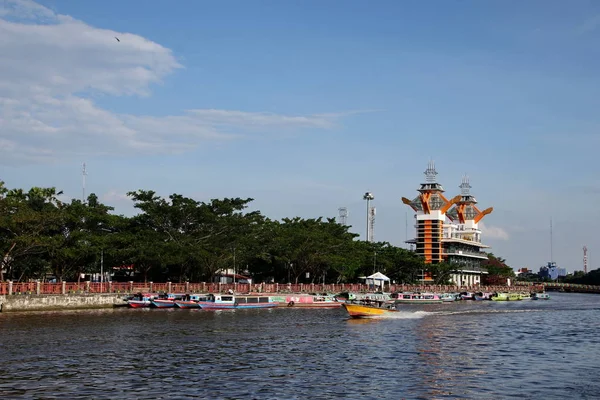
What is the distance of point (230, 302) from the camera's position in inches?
3147

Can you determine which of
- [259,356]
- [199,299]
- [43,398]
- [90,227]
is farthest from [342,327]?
[90,227]

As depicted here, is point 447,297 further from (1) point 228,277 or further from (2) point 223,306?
(2) point 223,306

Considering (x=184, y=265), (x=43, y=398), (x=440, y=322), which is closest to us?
(x=43, y=398)

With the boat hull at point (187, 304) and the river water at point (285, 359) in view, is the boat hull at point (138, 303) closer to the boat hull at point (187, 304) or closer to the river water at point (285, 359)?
the boat hull at point (187, 304)

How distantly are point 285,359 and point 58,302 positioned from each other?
38724 millimetres

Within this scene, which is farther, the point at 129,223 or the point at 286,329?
the point at 129,223

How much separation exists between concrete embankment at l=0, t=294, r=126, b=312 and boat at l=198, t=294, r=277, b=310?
31.5 ft

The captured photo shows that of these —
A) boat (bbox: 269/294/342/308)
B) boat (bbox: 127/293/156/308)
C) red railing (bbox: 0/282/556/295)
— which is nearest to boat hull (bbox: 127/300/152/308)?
boat (bbox: 127/293/156/308)

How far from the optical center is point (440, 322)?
221ft

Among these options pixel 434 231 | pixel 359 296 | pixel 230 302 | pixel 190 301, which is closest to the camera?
pixel 190 301

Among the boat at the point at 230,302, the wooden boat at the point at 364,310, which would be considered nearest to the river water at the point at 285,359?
the wooden boat at the point at 364,310

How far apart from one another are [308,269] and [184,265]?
26.6 metres

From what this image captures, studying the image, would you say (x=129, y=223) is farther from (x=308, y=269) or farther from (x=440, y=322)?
(x=440, y=322)

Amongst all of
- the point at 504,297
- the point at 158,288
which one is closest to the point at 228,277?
the point at 158,288
